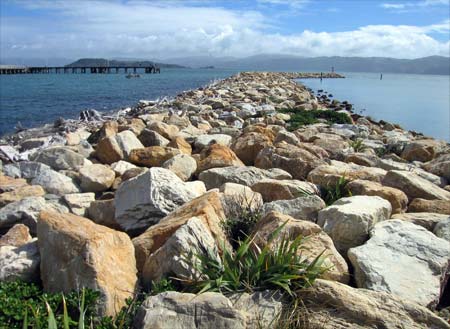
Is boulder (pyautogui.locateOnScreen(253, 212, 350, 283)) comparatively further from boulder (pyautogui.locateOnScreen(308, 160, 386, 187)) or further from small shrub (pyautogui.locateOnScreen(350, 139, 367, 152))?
small shrub (pyautogui.locateOnScreen(350, 139, 367, 152))

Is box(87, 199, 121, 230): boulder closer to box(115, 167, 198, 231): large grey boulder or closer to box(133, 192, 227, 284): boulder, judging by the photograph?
box(115, 167, 198, 231): large grey boulder

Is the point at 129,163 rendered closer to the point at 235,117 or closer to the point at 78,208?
the point at 78,208

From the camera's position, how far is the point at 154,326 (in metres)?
2.99

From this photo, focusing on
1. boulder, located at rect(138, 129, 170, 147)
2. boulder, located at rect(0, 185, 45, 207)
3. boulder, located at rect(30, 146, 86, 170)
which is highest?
boulder, located at rect(138, 129, 170, 147)

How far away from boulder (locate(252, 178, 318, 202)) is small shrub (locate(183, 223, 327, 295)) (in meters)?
1.90

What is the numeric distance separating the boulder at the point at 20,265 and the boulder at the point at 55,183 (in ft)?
9.02

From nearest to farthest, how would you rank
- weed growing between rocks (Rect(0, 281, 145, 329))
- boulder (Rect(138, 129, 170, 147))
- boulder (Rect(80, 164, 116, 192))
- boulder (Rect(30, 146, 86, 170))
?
weed growing between rocks (Rect(0, 281, 145, 329)), boulder (Rect(80, 164, 116, 192)), boulder (Rect(30, 146, 86, 170)), boulder (Rect(138, 129, 170, 147))

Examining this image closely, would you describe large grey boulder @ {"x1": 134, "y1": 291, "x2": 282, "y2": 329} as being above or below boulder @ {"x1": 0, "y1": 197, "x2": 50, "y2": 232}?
above

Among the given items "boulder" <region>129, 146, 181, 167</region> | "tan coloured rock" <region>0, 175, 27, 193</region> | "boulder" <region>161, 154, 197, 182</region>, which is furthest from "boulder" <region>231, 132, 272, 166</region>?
"tan coloured rock" <region>0, 175, 27, 193</region>

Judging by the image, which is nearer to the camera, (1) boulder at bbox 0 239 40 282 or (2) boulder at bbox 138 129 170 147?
(1) boulder at bbox 0 239 40 282

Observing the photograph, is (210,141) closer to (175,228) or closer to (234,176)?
(234,176)

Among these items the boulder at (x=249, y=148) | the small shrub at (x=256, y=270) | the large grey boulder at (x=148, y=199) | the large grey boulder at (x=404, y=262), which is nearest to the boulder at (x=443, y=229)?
the large grey boulder at (x=404, y=262)

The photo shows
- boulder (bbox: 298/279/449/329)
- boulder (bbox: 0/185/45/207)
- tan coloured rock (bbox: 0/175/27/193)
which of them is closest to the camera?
boulder (bbox: 298/279/449/329)

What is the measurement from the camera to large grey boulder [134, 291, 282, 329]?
3.00 m
